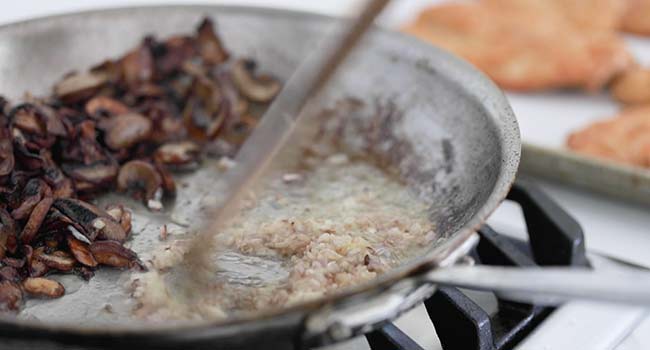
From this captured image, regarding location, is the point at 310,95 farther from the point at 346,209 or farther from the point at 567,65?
the point at 567,65

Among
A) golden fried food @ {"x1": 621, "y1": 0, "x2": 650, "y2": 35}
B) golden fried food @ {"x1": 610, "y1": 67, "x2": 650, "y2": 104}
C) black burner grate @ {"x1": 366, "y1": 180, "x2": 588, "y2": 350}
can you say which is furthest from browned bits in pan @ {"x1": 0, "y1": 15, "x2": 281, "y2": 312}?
golden fried food @ {"x1": 621, "y1": 0, "x2": 650, "y2": 35}

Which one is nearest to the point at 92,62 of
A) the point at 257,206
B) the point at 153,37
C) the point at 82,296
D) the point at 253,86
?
the point at 153,37

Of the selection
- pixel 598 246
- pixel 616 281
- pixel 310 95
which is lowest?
pixel 598 246

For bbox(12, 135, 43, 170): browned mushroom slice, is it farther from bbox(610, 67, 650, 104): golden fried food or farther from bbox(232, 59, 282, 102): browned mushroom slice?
bbox(610, 67, 650, 104): golden fried food

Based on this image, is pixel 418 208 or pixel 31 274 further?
pixel 418 208

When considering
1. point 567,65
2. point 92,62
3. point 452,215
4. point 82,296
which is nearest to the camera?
point 82,296

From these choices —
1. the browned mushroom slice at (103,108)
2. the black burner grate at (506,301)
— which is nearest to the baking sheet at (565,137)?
the black burner grate at (506,301)

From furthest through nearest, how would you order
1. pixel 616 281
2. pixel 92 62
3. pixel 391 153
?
1. pixel 92 62
2. pixel 391 153
3. pixel 616 281

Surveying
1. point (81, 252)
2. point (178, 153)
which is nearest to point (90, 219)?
point (81, 252)
